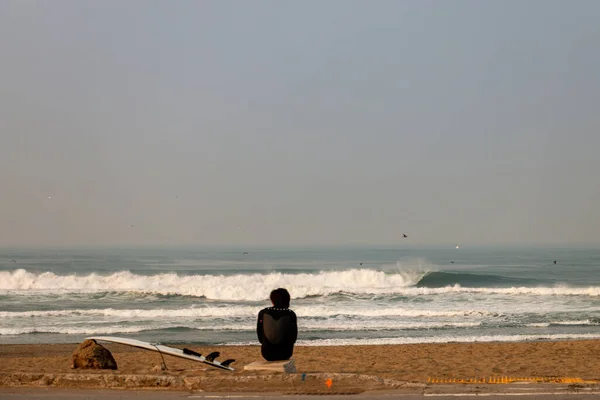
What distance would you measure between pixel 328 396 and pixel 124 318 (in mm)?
20677

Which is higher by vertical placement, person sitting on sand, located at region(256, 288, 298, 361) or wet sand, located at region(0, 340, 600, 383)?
person sitting on sand, located at region(256, 288, 298, 361)

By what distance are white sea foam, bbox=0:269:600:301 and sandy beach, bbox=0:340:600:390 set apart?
1873cm

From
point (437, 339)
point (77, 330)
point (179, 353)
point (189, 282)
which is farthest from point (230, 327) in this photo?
point (189, 282)

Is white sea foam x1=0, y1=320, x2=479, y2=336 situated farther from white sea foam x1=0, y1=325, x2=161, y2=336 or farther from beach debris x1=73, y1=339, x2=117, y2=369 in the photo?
beach debris x1=73, y1=339, x2=117, y2=369

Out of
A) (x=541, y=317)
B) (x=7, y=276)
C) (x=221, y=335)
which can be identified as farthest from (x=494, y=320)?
(x=7, y=276)

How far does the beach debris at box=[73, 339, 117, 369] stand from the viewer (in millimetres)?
12297

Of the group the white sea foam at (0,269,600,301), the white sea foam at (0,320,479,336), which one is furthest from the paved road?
the white sea foam at (0,269,600,301)

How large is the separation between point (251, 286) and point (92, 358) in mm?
33763

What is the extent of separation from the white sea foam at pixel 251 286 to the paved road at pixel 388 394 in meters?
28.0

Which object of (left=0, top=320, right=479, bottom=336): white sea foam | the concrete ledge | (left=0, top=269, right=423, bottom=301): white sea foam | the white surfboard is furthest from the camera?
(left=0, top=269, right=423, bottom=301): white sea foam

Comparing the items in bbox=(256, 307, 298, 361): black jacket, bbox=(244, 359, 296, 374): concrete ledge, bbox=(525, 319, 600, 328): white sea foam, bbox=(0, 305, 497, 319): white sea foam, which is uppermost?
bbox=(256, 307, 298, 361): black jacket

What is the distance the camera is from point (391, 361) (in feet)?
50.7

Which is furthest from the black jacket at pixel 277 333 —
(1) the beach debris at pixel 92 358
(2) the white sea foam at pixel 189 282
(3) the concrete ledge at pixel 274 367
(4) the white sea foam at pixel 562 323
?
(2) the white sea foam at pixel 189 282

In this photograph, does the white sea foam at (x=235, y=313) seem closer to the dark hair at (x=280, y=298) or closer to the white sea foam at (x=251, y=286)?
the white sea foam at (x=251, y=286)
